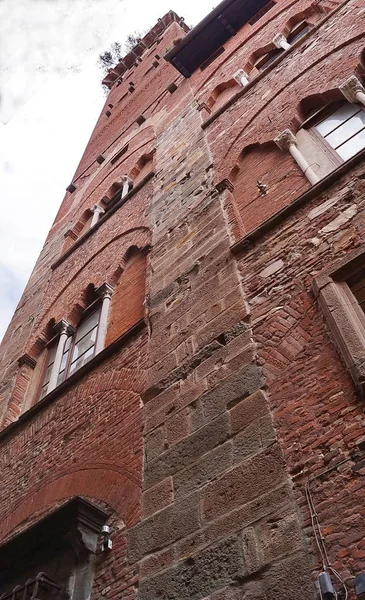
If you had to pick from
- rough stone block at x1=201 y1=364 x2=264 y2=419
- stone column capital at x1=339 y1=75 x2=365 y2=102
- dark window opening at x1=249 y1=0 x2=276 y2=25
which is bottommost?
rough stone block at x1=201 y1=364 x2=264 y2=419

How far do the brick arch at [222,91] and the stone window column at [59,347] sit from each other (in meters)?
4.23

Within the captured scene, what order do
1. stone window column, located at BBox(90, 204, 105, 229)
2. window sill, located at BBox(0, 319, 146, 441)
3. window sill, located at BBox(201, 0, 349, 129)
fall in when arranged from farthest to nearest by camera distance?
stone window column, located at BBox(90, 204, 105, 229) → window sill, located at BBox(201, 0, 349, 129) → window sill, located at BBox(0, 319, 146, 441)

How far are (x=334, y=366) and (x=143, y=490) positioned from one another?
144 centimetres

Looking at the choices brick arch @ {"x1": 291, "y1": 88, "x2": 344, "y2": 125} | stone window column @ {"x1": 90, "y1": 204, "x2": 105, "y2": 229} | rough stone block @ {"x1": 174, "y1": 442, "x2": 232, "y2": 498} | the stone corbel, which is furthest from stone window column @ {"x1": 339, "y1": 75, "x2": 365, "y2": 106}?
stone window column @ {"x1": 90, "y1": 204, "x2": 105, "y2": 229}

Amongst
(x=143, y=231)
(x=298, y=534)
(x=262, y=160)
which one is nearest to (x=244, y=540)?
(x=298, y=534)

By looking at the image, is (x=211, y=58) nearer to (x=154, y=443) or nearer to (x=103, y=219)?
(x=103, y=219)

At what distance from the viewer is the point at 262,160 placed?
6.34 m

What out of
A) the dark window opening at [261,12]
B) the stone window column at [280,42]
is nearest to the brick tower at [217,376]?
the stone window column at [280,42]

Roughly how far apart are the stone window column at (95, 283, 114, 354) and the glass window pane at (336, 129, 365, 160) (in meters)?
3.16

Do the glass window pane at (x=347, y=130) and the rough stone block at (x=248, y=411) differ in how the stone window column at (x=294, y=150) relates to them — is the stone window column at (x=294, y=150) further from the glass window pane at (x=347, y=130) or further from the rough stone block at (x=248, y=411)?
the rough stone block at (x=248, y=411)

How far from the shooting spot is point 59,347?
7320 millimetres

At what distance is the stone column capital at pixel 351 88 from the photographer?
19.4ft

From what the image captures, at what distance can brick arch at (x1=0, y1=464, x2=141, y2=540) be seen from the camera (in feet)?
12.5

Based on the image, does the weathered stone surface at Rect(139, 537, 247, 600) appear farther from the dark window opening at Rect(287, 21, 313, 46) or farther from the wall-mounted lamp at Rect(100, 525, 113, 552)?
the dark window opening at Rect(287, 21, 313, 46)
